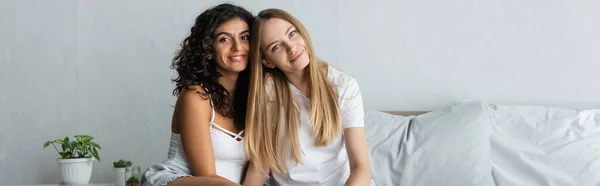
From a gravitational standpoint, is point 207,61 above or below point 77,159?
above

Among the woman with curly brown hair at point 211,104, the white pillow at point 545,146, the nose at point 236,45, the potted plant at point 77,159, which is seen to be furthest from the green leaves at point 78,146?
the white pillow at point 545,146

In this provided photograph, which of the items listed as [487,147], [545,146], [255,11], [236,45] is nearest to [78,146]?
[255,11]

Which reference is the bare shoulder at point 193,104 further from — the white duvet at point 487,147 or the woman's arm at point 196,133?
the white duvet at point 487,147

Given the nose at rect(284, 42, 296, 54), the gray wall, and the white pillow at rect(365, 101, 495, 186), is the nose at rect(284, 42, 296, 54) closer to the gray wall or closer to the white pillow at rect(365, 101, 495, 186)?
the white pillow at rect(365, 101, 495, 186)

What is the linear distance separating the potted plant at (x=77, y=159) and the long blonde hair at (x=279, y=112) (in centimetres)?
95

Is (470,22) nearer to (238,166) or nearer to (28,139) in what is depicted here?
(238,166)

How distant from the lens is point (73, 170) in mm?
2691

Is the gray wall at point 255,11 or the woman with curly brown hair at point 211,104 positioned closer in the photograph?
the woman with curly brown hair at point 211,104

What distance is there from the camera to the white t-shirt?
207cm

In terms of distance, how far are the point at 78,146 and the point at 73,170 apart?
9 cm

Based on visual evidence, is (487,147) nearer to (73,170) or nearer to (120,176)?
(120,176)

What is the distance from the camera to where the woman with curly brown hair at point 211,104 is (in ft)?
6.47

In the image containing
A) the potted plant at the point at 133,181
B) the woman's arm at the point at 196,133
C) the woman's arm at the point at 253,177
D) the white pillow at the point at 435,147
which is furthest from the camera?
the potted plant at the point at 133,181

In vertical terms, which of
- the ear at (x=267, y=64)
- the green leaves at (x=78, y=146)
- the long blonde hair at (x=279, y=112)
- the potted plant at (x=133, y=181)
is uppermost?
the ear at (x=267, y=64)
